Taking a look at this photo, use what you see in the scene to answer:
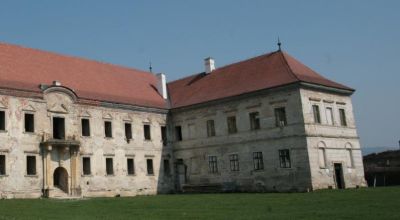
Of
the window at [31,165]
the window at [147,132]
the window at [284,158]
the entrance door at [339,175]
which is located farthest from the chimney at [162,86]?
the entrance door at [339,175]

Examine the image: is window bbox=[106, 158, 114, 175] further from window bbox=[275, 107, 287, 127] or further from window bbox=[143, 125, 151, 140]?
window bbox=[275, 107, 287, 127]

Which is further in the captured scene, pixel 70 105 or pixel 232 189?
pixel 232 189

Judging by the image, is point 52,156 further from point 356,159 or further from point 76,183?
point 356,159

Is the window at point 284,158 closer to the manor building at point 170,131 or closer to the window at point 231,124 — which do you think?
the manor building at point 170,131

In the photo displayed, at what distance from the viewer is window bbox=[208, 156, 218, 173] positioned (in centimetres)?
3516

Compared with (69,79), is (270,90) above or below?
below

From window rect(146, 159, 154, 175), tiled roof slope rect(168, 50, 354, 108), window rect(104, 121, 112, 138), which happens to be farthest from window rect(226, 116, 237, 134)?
window rect(104, 121, 112, 138)

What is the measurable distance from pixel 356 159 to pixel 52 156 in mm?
20459

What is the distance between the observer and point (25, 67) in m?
31.4

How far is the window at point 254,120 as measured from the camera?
32.7 meters

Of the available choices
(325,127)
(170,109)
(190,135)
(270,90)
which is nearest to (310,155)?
(325,127)

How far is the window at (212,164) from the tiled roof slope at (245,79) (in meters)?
4.32

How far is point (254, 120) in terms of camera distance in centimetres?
3297

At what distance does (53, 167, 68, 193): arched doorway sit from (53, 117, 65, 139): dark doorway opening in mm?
2139
